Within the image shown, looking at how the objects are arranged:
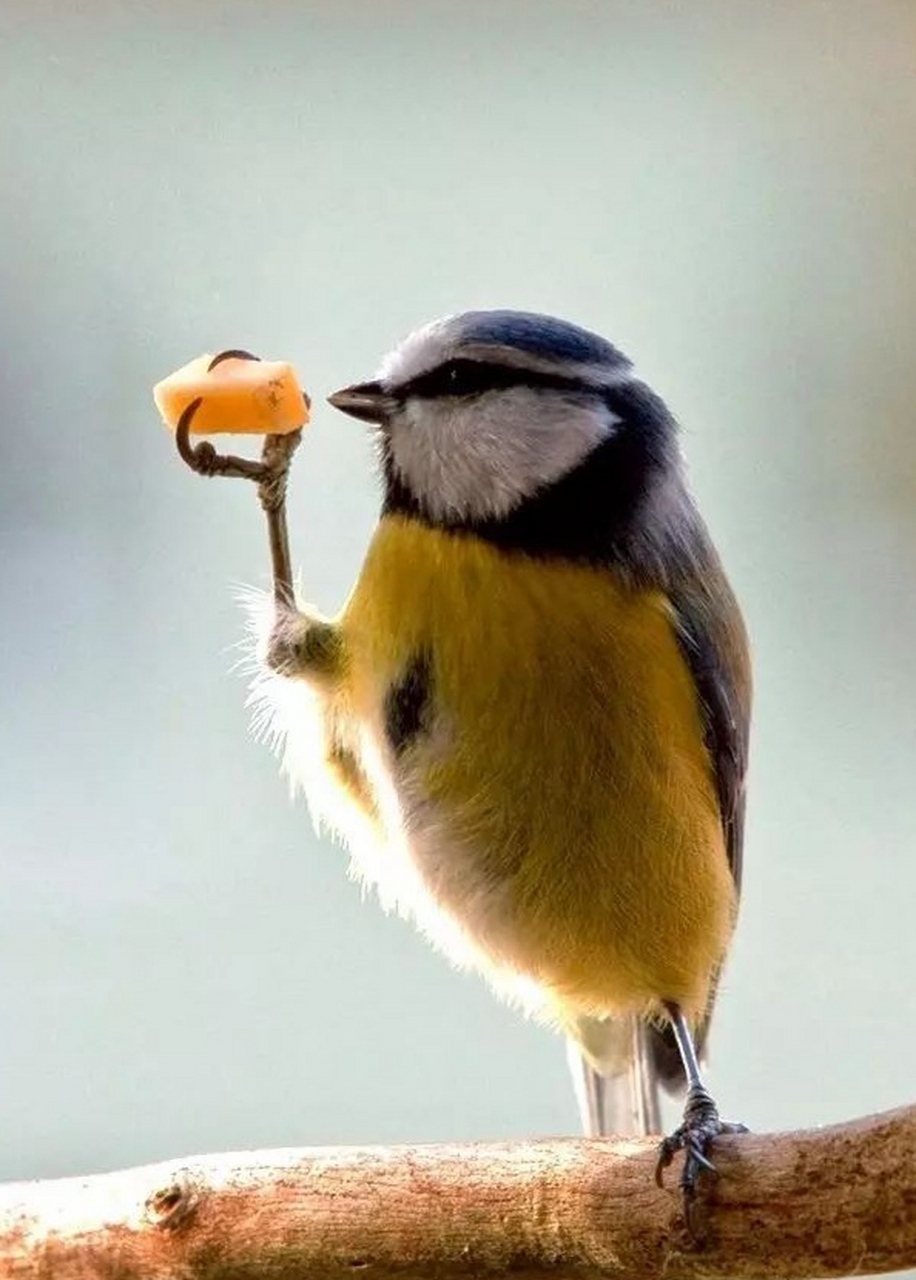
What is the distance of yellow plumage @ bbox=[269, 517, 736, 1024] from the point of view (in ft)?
3.13

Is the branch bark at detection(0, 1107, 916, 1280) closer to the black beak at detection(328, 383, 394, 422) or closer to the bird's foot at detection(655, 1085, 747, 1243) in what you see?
the bird's foot at detection(655, 1085, 747, 1243)

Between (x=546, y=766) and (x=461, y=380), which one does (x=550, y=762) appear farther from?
(x=461, y=380)

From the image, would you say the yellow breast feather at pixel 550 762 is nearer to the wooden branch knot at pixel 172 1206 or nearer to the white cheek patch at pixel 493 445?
the white cheek patch at pixel 493 445

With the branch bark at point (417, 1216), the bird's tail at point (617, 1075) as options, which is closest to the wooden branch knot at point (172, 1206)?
the branch bark at point (417, 1216)

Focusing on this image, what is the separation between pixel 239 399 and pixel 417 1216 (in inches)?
18.4

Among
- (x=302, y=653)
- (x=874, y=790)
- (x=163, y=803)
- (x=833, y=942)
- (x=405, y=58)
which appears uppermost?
(x=405, y=58)

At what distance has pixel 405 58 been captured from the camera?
1537mm

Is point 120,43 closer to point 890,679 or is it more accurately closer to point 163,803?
point 163,803

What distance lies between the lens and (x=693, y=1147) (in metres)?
0.86

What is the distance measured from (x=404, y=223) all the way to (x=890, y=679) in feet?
2.13

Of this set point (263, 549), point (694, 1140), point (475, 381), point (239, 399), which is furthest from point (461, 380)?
point (694, 1140)

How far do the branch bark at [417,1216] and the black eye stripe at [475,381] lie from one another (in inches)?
17.0

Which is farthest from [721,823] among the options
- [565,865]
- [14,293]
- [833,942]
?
[14,293]

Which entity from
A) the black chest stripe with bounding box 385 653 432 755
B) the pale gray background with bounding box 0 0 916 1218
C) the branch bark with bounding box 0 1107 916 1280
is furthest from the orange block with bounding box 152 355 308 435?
the branch bark with bounding box 0 1107 916 1280
